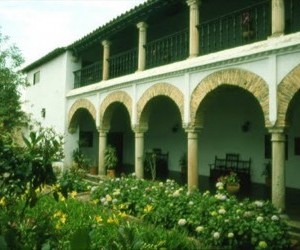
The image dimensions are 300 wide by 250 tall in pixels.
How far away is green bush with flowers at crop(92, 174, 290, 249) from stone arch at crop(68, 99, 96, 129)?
735 centimetres

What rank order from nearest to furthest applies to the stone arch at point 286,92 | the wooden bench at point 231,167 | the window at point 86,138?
1. the stone arch at point 286,92
2. the wooden bench at point 231,167
3. the window at point 86,138

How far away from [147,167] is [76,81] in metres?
5.24

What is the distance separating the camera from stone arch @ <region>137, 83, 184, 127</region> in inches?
414

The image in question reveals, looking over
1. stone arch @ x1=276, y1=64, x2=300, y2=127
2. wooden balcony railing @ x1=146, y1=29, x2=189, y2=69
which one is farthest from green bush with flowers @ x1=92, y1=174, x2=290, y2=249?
wooden balcony railing @ x1=146, y1=29, x2=189, y2=69

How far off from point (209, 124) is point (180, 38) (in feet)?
16.3

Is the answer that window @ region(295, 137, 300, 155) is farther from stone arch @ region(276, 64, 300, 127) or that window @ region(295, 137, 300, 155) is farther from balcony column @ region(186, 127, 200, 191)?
stone arch @ region(276, 64, 300, 127)

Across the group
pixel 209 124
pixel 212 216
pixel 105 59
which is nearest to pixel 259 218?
pixel 212 216

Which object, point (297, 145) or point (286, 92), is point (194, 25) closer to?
point (286, 92)

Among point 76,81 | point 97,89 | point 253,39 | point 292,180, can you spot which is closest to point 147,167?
point 97,89

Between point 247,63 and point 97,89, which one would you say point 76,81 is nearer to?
point 97,89

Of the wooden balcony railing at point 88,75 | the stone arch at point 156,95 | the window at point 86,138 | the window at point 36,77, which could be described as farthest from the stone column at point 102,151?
the window at point 36,77

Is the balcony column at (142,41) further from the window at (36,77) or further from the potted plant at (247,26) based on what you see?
the window at (36,77)

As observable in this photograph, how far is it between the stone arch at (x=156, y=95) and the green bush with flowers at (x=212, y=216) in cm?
293

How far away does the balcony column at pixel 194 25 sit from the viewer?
32.5 ft
